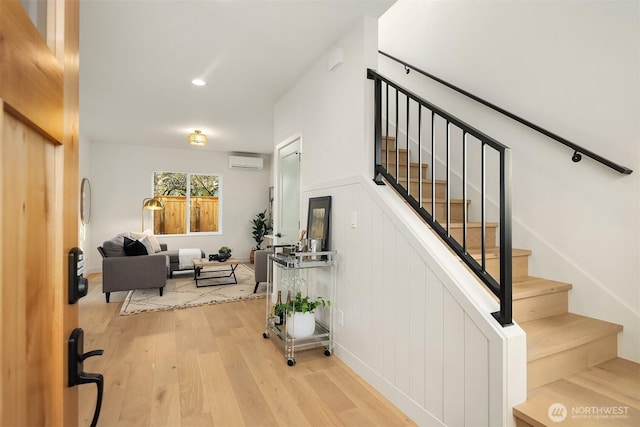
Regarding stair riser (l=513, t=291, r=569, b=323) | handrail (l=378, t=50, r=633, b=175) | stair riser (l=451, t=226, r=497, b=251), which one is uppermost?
handrail (l=378, t=50, r=633, b=175)

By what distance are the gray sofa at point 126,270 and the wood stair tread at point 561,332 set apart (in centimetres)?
443

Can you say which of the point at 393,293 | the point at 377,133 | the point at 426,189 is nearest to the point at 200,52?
the point at 377,133

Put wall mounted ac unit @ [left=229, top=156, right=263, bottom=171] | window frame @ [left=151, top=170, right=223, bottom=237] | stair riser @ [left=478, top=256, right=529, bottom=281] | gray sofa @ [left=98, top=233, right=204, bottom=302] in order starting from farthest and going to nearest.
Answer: wall mounted ac unit @ [left=229, top=156, right=263, bottom=171] < window frame @ [left=151, top=170, right=223, bottom=237] < gray sofa @ [left=98, top=233, right=204, bottom=302] < stair riser @ [left=478, top=256, right=529, bottom=281]

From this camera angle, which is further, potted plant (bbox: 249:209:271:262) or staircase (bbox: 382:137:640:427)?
potted plant (bbox: 249:209:271:262)

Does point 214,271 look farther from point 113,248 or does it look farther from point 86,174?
point 86,174

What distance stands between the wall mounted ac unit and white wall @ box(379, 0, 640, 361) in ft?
19.4

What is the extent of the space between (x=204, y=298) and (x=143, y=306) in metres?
0.75

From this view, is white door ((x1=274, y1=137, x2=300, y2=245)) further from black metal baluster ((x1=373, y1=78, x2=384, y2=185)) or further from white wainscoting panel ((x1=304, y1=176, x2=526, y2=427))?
black metal baluster ((x1=373, y1=78, x2=384, y2=185))

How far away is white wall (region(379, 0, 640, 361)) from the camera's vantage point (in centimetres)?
189

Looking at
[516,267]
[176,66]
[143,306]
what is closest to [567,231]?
[516,267]

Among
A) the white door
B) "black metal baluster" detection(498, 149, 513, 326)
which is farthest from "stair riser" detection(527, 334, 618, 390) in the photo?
the white door

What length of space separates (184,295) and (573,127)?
4751 millimetres

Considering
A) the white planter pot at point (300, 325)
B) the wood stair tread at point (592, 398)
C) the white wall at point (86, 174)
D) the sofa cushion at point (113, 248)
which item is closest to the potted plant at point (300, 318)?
the white planter pot at point (300, 325)

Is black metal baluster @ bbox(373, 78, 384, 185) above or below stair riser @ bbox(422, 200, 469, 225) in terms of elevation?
above
